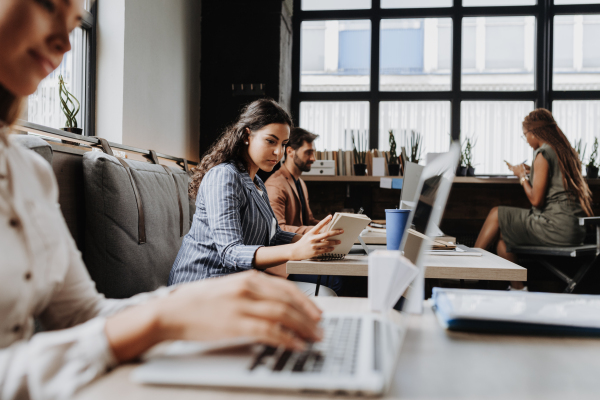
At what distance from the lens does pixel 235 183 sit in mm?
1650

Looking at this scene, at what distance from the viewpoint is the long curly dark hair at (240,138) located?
189cm

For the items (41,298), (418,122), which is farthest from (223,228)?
(418,122)

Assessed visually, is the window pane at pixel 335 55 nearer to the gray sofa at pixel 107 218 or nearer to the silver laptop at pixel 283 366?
the gray sofa at pixel 107 218

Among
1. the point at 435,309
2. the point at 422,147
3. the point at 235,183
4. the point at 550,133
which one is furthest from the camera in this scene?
the point at 422,147

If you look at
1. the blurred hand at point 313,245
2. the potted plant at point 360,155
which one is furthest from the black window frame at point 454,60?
the blurred hand at point 313,245

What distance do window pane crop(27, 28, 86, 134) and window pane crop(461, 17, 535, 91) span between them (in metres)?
3.67

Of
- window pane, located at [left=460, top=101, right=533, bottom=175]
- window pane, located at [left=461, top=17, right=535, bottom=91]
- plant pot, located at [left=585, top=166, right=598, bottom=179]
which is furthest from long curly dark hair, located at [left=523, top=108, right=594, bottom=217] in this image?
window pane, located at [left=461, top=17, right=535, bottom=91]

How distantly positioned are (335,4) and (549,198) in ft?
9.87

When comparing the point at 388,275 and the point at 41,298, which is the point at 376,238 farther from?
the point at 41,298

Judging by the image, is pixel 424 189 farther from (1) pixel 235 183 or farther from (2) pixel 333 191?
(2) pixel 333 191

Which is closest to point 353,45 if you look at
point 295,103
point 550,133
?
point 295,103

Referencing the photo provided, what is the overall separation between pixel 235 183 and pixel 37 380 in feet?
4.08

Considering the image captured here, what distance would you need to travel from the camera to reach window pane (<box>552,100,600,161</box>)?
4.60 metres

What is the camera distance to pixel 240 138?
1945 millimetres
